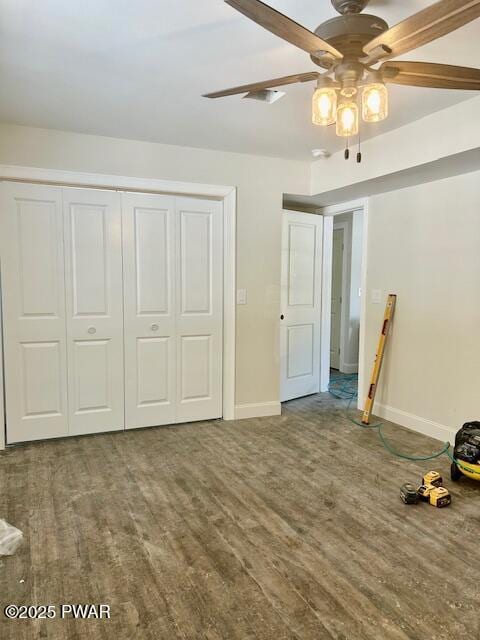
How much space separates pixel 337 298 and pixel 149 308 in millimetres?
3517

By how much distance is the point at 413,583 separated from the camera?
1.94 metres

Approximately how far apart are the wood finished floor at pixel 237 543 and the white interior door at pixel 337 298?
303 cm

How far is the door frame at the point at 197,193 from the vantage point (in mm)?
3386

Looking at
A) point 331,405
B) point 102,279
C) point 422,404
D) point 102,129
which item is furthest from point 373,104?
point 331,405

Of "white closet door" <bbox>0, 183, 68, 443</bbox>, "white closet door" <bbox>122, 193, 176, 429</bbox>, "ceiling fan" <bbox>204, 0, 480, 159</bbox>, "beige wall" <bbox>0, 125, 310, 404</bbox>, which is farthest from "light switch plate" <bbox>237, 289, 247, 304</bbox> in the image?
"ceiling fan" <bbox>204, 0, 480, 159</bbox>

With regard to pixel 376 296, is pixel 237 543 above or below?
below

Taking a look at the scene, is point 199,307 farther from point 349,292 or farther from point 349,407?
point 349,292

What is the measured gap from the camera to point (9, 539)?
2.21 m

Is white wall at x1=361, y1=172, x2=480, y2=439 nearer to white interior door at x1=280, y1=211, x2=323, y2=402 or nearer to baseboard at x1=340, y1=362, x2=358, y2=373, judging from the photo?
white interior door at x1=280, y1=211, x2=323, y2=402

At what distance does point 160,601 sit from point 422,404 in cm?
282

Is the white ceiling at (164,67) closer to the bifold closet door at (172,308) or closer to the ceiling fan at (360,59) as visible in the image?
the ceiling fan at (360,59)

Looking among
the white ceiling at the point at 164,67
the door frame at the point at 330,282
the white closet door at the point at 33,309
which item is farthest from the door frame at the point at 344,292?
the white closet door at the point at 33,309

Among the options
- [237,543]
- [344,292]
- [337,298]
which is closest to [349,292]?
[344,292]

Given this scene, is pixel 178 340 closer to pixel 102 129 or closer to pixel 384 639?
pixel 102 129
